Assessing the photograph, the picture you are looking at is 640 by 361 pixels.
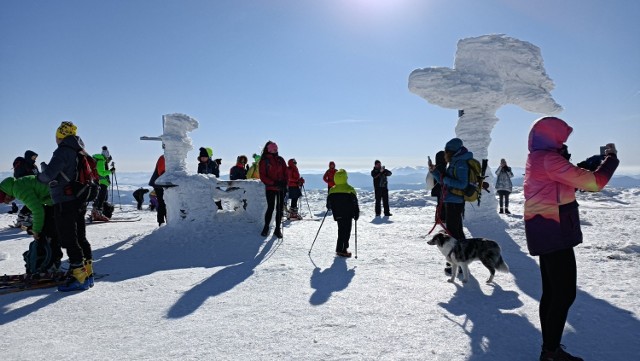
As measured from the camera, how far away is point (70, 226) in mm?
4793

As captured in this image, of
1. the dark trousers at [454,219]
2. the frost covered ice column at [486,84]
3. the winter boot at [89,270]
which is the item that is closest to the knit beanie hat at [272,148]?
the dark trousers at [454,219]

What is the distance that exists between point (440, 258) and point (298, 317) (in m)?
3.81

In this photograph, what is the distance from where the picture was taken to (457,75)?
1105cm

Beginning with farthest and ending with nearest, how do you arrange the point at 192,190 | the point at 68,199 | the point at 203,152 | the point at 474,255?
the point at 203,152 → the point at 192,190 → the point at 474,255 → the point at 68,199

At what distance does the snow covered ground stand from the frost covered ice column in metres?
5.00

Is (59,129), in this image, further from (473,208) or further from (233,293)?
(473,208)

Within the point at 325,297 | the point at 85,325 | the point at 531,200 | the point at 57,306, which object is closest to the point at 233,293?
the point at 325,297

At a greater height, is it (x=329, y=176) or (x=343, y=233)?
(x=329, y=176)

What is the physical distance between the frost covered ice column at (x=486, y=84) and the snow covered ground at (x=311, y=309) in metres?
5.00

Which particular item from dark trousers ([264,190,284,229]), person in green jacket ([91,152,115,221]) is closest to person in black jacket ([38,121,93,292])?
dark trousers ([264,190,284,229])

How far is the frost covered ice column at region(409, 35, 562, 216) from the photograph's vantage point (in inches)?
432

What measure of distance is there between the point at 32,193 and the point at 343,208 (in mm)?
5149

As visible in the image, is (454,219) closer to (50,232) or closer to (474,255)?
(474,255)

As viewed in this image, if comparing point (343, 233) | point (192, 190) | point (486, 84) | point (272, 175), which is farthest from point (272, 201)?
point (486, 84)
